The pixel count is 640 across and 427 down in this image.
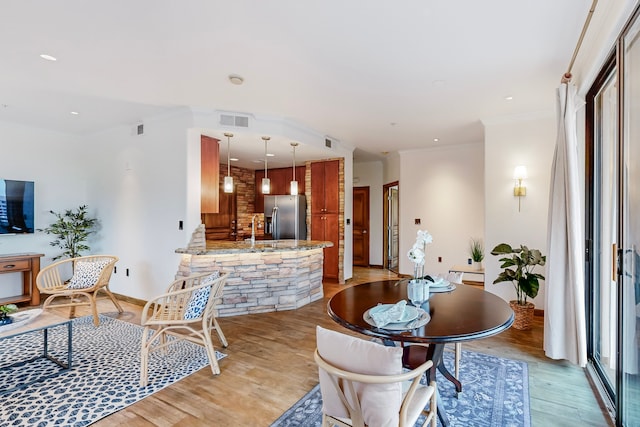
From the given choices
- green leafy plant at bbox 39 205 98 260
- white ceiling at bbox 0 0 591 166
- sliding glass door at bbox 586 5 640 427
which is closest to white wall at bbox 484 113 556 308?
white ceiling at bbox 0 0 591 166

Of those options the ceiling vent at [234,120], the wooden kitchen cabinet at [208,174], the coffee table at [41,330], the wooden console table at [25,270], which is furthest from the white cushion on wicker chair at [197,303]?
the wooden console table at [25,270]

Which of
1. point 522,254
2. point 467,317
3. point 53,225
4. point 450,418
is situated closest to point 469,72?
point 522,254

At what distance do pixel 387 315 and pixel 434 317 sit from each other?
11.5 inches

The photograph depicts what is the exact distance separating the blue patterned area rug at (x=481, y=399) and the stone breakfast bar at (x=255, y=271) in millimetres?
2019

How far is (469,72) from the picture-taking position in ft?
9.84

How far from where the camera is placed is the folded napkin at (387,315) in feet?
5.45

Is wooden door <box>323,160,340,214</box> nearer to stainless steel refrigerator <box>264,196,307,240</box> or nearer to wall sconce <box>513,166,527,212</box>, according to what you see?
stainless steel refrigerator <box>264,196,307,240</box>

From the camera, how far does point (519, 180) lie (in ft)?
13.7

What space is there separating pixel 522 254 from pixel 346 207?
10.1 feet

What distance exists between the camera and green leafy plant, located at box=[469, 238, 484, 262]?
544 cm

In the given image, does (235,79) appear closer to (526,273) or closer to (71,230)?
(526,273)

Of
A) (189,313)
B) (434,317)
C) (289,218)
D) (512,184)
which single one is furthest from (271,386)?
(289,218)

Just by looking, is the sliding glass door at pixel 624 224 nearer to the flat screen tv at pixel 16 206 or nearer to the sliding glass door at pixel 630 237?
the sliding glass door at pixel 630 237

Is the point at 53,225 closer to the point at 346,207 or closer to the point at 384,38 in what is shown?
the point at 346,207
